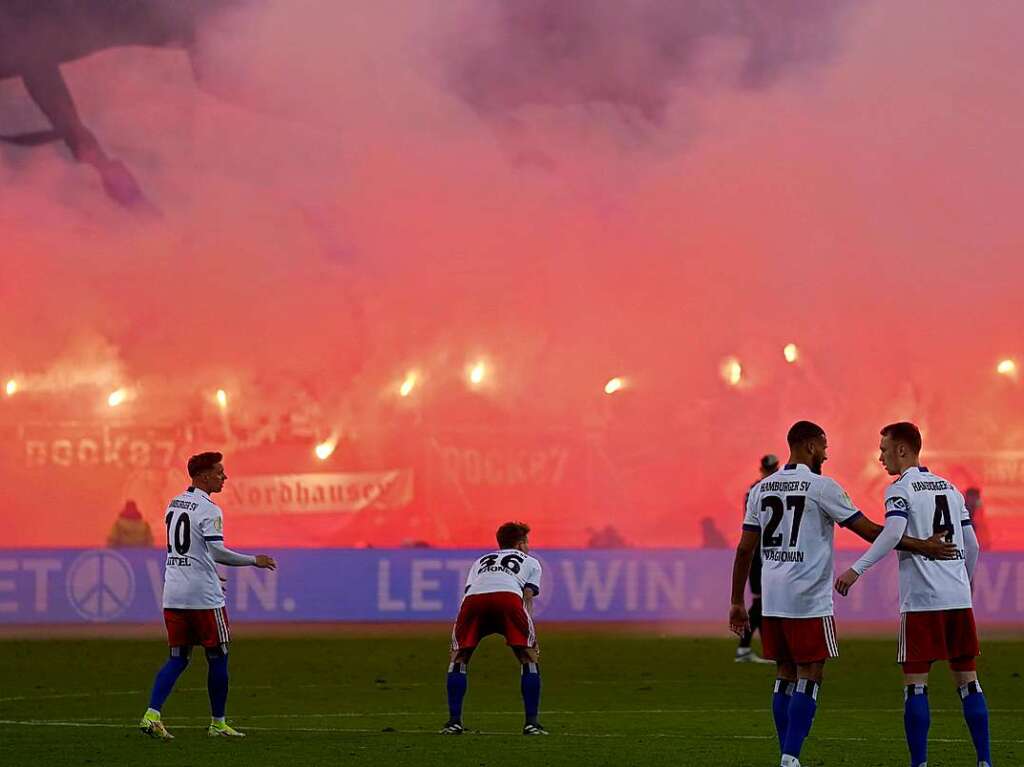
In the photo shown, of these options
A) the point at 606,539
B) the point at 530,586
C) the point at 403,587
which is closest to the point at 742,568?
the point at 530,586

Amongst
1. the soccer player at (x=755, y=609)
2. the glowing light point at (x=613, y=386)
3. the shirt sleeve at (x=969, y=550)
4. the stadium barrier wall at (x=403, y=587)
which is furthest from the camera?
the glowing light point at (x=613, y=386)

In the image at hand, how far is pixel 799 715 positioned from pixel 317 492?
26.8m

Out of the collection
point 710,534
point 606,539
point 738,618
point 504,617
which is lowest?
point 738,618

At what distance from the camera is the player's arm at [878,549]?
421 inches

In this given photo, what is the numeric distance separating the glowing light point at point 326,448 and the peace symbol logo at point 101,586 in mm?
9489

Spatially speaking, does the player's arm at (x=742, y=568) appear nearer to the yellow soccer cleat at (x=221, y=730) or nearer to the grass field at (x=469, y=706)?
the grass field at (x=469, y=706)

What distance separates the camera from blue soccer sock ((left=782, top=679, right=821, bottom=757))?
35.3 ft

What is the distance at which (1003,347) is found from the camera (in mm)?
41281

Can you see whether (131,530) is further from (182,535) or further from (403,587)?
(182,535)

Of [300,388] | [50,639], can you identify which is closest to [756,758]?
[50,639]

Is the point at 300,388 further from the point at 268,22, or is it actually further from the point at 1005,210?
the point at 1005,210

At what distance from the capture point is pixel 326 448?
3791 centimetres

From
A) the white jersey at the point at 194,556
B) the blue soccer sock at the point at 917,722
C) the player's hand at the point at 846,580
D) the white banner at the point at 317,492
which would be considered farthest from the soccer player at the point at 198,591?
the white banner at the point at 317,492

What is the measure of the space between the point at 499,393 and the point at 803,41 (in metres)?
10.0
